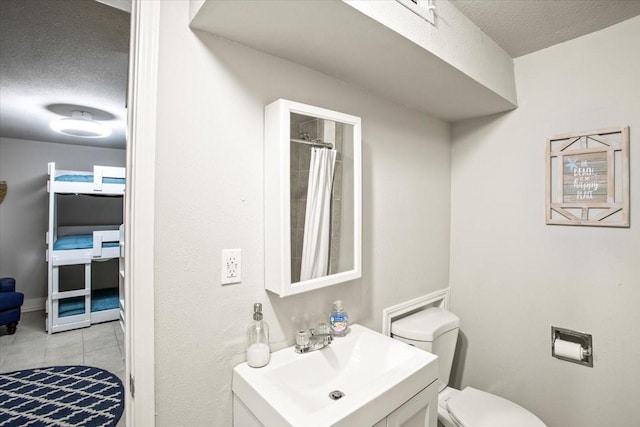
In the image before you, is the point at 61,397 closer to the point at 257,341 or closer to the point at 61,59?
the point at 257,341

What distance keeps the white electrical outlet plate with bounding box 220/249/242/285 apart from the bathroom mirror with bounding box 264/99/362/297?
0.37ft

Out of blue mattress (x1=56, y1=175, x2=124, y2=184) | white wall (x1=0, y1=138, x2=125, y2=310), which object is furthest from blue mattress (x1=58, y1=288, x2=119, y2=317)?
blue mattress (x1=56, y1=175, x2=124, y2=184)

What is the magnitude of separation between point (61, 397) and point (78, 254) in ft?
6.55

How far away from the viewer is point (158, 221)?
968 mm

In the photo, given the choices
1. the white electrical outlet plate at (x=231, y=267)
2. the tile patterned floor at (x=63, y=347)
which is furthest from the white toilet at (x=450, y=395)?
the tile patterned floor at (x=63, y=347)

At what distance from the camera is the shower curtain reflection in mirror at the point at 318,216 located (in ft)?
4.23

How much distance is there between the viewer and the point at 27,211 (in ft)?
14.4

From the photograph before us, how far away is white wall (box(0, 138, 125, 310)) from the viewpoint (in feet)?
13.9

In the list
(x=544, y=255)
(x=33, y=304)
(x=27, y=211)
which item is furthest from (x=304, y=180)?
(x=33, y=304)

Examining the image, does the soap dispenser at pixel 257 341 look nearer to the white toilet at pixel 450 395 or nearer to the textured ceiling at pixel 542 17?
the white toilet at pixel 450 395

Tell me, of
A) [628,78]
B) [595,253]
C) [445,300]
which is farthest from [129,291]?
[628,78]

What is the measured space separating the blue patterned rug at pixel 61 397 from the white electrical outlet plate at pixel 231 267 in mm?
1911

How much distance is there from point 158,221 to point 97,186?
364 cm

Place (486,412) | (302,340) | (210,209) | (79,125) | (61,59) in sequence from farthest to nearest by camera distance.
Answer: (79,125)
(61,59)
(486,412)
(302,340)
(210,209)
